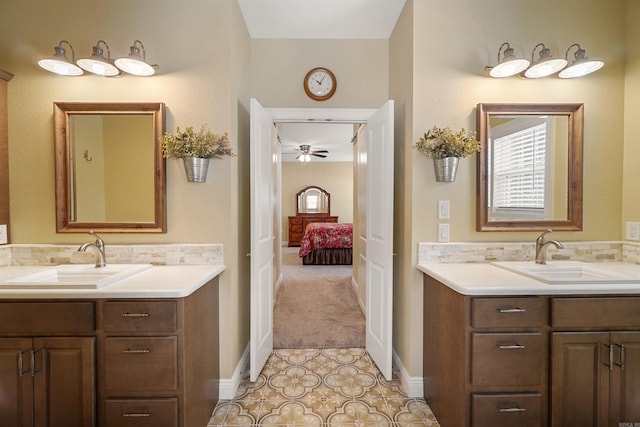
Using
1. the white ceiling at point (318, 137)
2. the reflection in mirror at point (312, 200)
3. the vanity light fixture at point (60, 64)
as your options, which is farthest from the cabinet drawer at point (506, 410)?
the reflection in mirror at point (312, 200)

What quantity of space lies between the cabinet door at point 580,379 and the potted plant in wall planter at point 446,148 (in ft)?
3.51

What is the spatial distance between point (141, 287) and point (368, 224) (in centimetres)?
174

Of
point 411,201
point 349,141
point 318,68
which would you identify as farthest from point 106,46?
point 349,141

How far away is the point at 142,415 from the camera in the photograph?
145cm

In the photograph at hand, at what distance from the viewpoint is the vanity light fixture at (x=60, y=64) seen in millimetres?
1773

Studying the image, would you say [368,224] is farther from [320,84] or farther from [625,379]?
[625,379]

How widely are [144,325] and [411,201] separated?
1749mm

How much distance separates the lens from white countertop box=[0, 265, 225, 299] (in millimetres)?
1430

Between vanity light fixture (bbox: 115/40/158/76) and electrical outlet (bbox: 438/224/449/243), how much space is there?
7.24 feet

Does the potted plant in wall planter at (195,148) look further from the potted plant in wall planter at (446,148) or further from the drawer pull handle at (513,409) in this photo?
the drawer pull handle at (513,409)

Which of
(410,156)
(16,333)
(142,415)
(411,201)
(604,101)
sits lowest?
(142,415)

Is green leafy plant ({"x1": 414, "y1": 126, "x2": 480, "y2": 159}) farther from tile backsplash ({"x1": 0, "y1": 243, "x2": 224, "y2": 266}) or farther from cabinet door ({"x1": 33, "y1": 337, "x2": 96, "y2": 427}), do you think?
cabinet door ({"x1": 33, "y1": 337, "x2": 96, "y2": 427})

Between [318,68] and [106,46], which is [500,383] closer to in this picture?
[318,68]

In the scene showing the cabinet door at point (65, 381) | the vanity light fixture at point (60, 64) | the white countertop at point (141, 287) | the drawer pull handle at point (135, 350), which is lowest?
the cabinet door at point (65, 381)
